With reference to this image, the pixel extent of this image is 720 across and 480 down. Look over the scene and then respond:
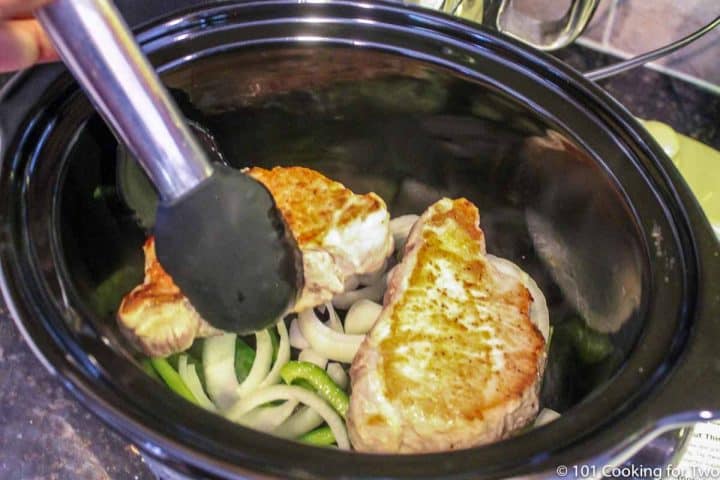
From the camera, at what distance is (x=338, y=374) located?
34.5 inches

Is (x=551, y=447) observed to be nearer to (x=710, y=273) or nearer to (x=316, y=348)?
(x=710, y=273)

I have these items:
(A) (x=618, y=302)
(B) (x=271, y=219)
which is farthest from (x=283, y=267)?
(A) (x=618, y=302)

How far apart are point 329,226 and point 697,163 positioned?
68 cm

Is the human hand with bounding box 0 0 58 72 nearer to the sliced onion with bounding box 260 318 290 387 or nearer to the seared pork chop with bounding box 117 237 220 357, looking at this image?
the seared pork chop with bounding box 117 237 220 357

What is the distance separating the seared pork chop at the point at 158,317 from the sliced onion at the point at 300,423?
128mm

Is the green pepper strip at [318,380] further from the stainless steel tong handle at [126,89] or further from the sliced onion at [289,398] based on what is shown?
the stainless steel tong handle at [126,89]

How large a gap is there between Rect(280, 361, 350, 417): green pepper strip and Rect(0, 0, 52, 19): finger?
1.52 feet

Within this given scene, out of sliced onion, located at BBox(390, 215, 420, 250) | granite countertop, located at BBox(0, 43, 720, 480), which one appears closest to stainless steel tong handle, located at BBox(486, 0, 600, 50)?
sliced onion, located at BBox(390, 215, 420, 250)

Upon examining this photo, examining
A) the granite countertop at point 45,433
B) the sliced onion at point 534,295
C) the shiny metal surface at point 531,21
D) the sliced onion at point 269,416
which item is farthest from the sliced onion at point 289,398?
the shiny metal surface at point 531,21

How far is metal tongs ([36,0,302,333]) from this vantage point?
53 cm

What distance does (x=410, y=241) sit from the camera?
0.89 metres

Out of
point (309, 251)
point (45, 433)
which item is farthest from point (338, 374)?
point (45, 433)

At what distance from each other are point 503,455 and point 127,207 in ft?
1.58

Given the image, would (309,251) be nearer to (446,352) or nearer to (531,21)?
(446,352)
